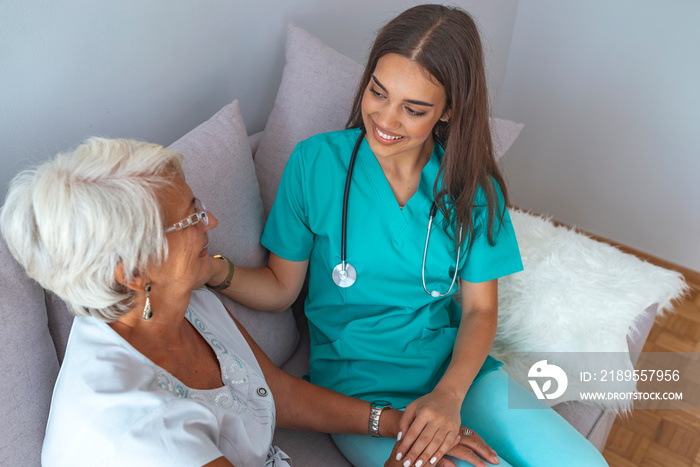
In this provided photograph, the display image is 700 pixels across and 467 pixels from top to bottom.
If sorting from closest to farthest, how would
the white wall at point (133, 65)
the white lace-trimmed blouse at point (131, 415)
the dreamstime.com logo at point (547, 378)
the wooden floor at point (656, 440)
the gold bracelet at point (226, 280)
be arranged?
1. the white lace-trimmed blouse at point (131, 415)
2. the white wall at point (133, 65)
3. the gold bracelet at point (226, 280)
4. the dreamstime.com logo at point (547, 378)
5. the wooden floor at point (656, 440)

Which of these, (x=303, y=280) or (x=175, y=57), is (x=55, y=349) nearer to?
(x=303, y=280)

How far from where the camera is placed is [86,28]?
1.19 m

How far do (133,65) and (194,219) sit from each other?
53 cm

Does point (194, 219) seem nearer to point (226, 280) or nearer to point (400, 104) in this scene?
point (226, 280)

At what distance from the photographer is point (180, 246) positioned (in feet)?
3.12

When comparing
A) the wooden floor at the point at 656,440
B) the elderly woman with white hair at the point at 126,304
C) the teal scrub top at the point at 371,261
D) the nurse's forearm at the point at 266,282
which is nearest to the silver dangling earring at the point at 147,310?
the elderly woman with white hair at the point at 126,304

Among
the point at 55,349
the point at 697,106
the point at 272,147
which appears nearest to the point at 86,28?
the point at 272,147

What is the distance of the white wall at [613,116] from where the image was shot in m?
2.28

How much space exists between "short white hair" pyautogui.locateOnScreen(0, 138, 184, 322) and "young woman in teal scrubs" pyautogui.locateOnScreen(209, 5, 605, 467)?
324mm

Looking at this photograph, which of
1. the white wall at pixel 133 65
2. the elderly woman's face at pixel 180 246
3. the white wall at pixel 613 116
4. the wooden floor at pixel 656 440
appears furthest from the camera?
the white wall at pixel 613 116

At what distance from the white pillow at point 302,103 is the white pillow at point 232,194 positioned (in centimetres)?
12

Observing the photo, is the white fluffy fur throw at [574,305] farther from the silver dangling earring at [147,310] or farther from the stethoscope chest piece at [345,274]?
the silver dangling earring at [147,310]

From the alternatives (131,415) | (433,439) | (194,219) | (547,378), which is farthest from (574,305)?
(131,415)

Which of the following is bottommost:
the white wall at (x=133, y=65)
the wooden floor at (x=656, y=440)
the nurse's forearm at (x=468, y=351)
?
the wooden floor at (x=656, y=440)
